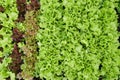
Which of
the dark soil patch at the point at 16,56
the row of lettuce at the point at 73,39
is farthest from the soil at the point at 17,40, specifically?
the row of lettuce at the point at 73,39

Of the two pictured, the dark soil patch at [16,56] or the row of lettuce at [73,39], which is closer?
the row of lettuce at [73,39]

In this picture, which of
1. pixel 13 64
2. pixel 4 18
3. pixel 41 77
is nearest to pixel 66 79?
pixel 41 77

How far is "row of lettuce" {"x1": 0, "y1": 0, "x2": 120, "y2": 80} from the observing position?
15.3 feet

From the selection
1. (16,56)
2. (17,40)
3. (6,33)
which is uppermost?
(6,33)

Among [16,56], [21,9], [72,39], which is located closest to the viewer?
[72,39]

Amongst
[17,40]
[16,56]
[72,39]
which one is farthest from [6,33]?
[72,39]

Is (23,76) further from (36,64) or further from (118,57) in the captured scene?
(118,57)

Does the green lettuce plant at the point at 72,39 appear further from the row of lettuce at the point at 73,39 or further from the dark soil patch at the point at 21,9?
the dark soil patch at the point at 21,9

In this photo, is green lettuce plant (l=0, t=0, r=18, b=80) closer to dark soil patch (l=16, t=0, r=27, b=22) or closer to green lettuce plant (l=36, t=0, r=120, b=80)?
dark soil patch (l=16, t=0, r=27, b=22)

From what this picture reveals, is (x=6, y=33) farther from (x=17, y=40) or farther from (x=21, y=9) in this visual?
(x=21, y=9)

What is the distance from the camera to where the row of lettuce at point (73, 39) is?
15.3 ft

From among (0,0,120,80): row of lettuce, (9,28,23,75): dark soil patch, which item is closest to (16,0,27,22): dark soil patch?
(9,28,23,75): dark soil patch

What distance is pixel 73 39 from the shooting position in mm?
4652

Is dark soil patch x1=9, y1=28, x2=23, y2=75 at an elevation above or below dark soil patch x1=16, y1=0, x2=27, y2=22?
below
